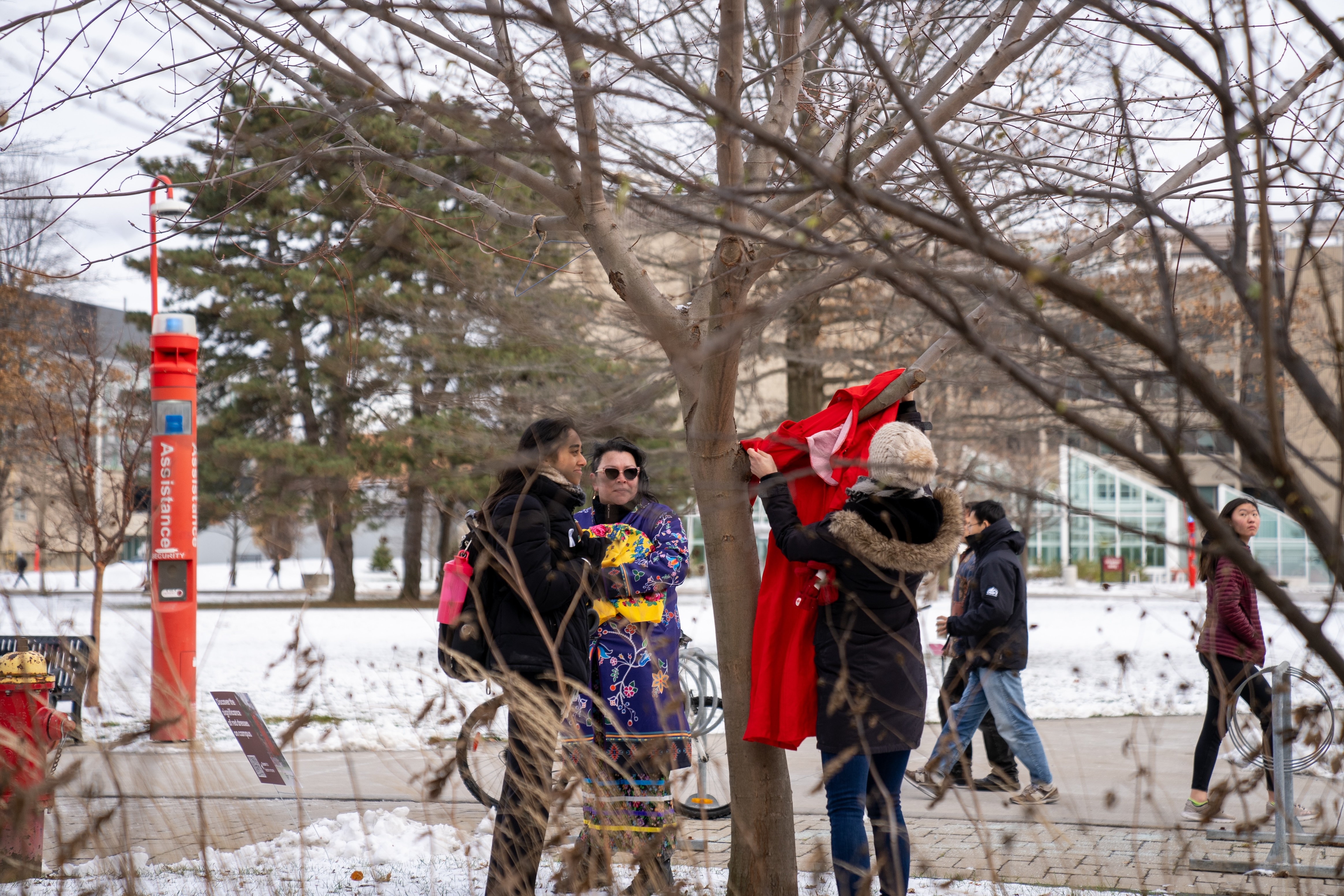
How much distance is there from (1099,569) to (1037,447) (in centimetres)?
909

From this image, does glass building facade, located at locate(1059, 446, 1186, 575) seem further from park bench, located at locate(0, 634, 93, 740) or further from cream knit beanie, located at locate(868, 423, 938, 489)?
cream knit beanie, located at locate(868, 423, 938, 489)

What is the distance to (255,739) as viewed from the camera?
4.35m

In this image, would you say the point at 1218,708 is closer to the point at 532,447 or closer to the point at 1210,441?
the point at 532,447

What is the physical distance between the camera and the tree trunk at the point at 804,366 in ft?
40.1

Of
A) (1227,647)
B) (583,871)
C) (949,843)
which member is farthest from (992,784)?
(583,871)

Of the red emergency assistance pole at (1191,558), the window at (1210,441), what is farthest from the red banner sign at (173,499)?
the red emergency assistance pole at (1191,558)

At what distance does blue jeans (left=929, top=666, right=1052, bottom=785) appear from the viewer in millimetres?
6199

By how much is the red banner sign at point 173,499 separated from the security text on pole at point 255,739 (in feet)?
13.6

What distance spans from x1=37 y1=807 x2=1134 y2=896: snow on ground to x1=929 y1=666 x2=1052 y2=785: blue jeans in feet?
6.00

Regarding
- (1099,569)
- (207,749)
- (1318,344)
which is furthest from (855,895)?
(1099,569)

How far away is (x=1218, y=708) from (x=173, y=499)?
7.02 meters

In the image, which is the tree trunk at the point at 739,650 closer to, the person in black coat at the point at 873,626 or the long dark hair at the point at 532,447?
the person in black coat at the point at 873,626

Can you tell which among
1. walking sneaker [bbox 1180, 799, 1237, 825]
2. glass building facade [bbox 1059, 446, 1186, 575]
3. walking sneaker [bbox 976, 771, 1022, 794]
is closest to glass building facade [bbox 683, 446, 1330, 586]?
glass building facade [bbox 1059, 446, 1186, 575]

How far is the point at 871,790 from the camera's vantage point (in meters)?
3.71
